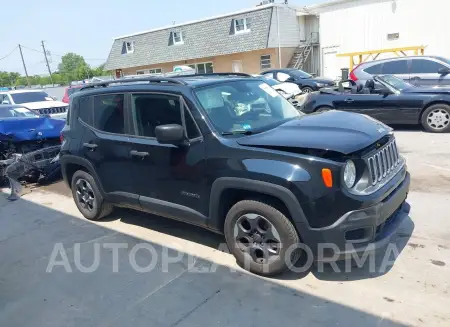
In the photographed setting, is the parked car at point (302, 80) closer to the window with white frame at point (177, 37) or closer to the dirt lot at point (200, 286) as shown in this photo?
the dirt lot at point (200, 286)

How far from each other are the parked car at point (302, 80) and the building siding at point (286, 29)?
9.46 meters

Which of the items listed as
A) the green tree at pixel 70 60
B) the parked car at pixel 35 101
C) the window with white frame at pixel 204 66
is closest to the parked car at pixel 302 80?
the parked car at pixel 35 101

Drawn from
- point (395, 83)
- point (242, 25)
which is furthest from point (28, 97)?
point (242, 25)

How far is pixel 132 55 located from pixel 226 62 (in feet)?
30.2

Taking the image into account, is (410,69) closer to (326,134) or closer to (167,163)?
(326,134)

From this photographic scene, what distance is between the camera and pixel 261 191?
3.29 meters

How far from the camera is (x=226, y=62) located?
98.5 ft

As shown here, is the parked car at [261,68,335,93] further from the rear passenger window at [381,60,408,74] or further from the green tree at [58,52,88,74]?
the green tree at [58,52,88,74]

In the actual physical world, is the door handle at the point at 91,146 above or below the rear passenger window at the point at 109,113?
below

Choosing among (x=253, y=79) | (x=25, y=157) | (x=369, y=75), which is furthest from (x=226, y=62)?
(x=253, y=79)

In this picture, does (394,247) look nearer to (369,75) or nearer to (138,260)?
(138,260)

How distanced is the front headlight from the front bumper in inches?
8.8

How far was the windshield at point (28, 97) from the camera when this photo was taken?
49.9 ft

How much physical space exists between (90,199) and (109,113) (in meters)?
1.32
